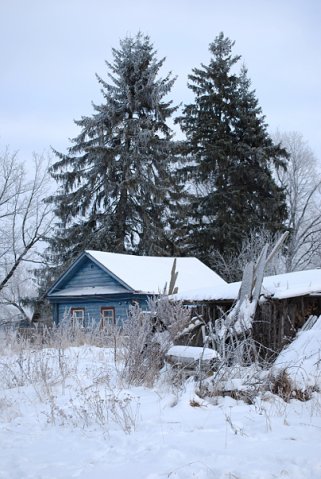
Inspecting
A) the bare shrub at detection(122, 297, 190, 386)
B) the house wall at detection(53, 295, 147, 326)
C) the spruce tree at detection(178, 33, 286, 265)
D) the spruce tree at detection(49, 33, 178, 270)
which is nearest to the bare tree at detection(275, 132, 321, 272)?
the spruce tree at detection(178, 33, 286, 265)

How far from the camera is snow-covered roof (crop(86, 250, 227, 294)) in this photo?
859 inches

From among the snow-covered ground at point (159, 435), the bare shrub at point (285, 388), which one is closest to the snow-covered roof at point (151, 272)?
the snow-covered ground at point (159, 435)

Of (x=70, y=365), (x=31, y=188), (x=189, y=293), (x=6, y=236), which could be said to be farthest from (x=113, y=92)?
(x=70, y=365)

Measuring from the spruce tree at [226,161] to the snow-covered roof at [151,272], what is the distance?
459 centimetres

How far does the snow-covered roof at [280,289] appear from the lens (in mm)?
9758

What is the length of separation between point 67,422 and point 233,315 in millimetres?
3922

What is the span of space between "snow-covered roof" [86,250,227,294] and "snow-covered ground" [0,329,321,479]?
554 inches

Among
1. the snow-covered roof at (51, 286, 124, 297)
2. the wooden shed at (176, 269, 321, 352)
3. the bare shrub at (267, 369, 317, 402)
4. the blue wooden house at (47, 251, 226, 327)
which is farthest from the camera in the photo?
the snow-covered roof at (51, 286, 124, 297)

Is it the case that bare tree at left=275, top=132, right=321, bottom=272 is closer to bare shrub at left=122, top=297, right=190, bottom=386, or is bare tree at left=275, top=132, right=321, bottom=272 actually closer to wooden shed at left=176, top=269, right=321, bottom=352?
wooden shed at left=176, top=269, right=321, bottom=352

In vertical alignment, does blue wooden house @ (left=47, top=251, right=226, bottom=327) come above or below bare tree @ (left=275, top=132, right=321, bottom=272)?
below

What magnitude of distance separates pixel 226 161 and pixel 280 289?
72.2ft

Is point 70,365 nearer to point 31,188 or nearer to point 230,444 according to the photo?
point 230,444

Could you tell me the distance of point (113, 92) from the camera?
106ft

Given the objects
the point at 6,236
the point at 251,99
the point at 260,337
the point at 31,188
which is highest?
the point at 251,99
